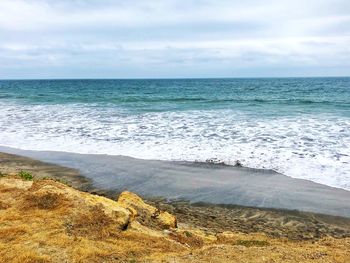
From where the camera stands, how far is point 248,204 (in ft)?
34.7

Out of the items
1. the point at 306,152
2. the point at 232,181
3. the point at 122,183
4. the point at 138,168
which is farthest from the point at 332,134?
the point at 122,183

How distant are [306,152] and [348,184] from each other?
3.97 metres

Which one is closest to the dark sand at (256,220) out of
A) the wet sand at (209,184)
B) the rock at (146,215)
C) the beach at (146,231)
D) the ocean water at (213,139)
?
the beach at (146,231)

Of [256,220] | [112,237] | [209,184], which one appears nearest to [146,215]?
[112,237]

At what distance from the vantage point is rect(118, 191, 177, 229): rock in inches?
318

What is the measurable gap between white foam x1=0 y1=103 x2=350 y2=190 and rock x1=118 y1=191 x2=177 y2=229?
252 inches

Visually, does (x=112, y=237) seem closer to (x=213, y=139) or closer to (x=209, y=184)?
(x=209, y=184)

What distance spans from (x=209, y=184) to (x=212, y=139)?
7008mm

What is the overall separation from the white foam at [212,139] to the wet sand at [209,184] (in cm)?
88

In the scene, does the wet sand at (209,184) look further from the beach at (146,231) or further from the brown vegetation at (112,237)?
the brown vegetation at (112,237)

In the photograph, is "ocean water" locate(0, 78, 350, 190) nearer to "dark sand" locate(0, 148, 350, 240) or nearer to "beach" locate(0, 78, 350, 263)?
"beach" locate(0, 78, 350, 263)

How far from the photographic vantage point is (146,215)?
8375 millimetres

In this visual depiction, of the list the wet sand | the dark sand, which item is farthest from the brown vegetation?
the wet sand

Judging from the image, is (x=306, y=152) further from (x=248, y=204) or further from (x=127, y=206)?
(x=127, y=206)
